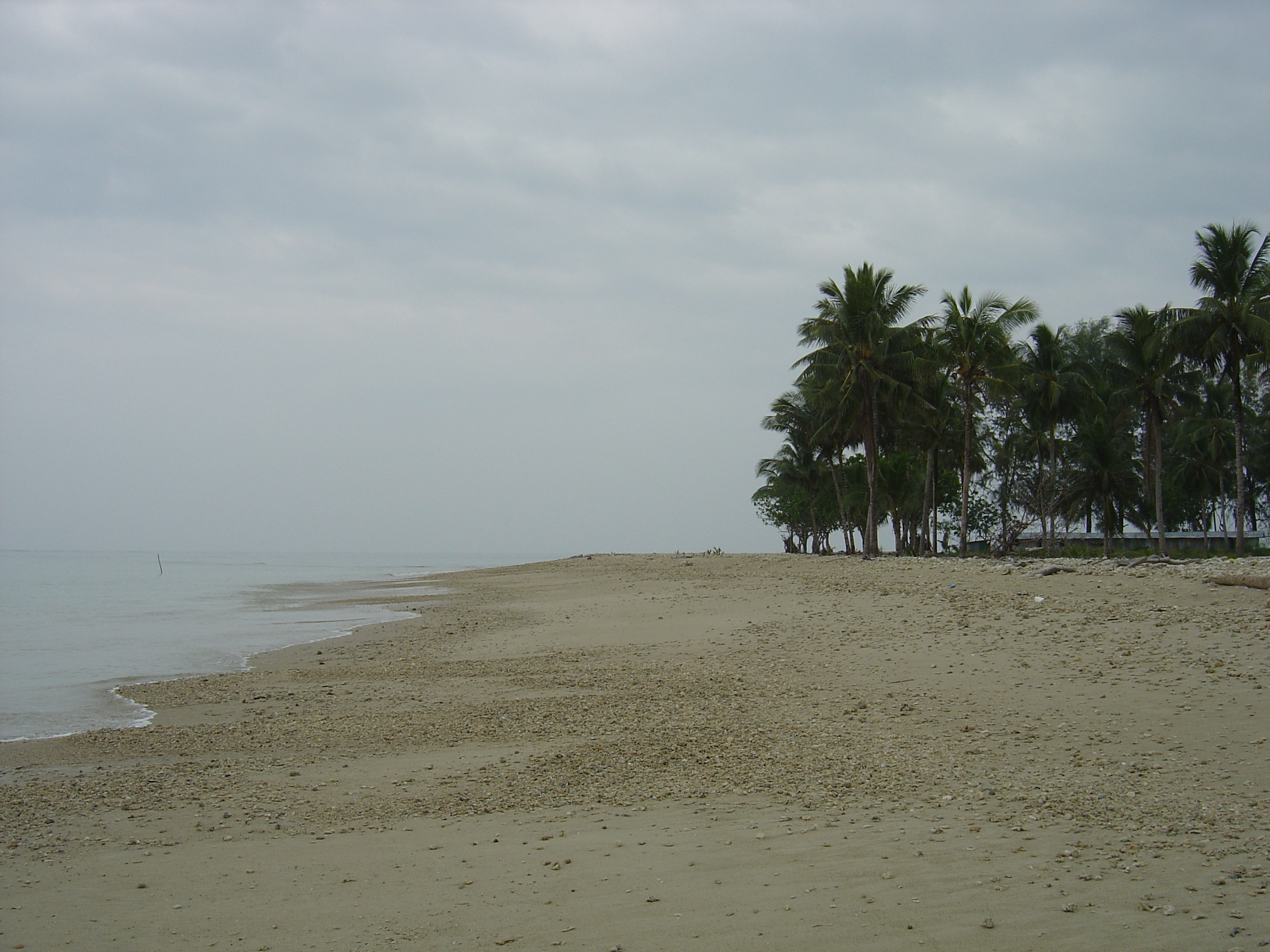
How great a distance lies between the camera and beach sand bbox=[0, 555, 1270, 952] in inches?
161

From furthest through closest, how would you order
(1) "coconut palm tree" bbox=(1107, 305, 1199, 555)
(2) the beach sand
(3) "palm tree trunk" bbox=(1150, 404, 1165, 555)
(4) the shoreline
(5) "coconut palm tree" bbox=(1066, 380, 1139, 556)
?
(5) "coconut palm tree" bbox=(1066, 380, 1139, 556) < (1) "coconut palm tree" bbox=(1107, 305, 1199, 555) < (3) "palm tree trunk" bbox=(1150, 404, 1165, 555) < (4) the shoreline < (2) the beach sand

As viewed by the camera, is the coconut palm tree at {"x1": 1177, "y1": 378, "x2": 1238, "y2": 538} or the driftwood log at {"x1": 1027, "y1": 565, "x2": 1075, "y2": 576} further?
the coconut palm tree at {"x1": 1177, "y1": 378, "x2": 1238, "y2": 538}

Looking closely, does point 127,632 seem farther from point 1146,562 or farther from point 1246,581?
point 1146,562

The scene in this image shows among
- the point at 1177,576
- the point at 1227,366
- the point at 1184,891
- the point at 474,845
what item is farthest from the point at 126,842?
the point at 1227,366

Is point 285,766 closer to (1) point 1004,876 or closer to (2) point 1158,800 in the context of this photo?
(1) point 1004,876

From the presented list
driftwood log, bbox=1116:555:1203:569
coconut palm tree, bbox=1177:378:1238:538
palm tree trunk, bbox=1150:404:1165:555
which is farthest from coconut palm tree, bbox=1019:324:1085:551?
driftwood log, bbox=1116:555:1203:569

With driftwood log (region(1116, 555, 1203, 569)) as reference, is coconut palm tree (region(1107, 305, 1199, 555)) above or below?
above

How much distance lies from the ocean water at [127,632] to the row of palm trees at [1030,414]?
19.4 metres

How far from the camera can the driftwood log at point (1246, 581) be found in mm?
12562

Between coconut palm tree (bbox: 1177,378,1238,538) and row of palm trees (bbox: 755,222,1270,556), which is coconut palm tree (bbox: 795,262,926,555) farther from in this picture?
coconut palm tree (bbox: 1177,378,1238,538)

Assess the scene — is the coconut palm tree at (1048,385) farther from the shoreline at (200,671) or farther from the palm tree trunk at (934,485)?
the shoreline at (200,671)

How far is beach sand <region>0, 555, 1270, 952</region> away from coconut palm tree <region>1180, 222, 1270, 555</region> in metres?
21.2

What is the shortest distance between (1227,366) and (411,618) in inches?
1080

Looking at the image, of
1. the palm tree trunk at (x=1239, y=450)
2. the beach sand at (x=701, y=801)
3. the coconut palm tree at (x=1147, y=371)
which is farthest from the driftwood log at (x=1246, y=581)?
the coconut palm tree at (x=1147, y=371)
